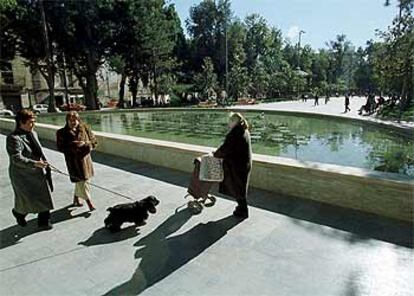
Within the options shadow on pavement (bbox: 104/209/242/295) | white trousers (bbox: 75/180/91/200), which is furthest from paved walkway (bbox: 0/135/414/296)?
white trousers (bbox: 75/180/91/200)

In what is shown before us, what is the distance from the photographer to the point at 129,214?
4.43 meters

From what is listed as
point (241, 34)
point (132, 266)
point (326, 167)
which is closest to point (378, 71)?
point (326, 167)

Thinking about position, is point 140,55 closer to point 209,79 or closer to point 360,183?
point 209,79

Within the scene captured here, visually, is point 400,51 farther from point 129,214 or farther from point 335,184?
point 129,214

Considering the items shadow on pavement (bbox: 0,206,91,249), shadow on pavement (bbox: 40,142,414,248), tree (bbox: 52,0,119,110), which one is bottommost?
shadow on pavement (bbox: 0,206,91,249)

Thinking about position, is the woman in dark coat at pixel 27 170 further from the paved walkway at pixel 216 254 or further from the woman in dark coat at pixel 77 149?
the woman in dark coat at pixel 77 149

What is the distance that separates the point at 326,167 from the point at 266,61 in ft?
182

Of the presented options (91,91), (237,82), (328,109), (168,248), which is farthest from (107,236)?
(237,82)

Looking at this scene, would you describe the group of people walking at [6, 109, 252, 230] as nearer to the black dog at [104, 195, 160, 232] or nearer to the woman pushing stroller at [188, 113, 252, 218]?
the woman pushing stroller at [188, 113, 252, 218]

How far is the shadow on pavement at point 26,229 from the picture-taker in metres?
4.32

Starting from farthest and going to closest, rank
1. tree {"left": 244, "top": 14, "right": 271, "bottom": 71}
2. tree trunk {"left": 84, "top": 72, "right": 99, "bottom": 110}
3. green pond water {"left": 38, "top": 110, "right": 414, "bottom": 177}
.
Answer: tree {"left": 244, "top": 14, "right": 271, "bottom": 71} < tree trunk {"left": 84, "top": 72, "right": 99, "bottom": 110} < green pond water {"left": 38, "top": 110, "right": 414, "bottom": 177}

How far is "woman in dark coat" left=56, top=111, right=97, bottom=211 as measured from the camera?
508cm

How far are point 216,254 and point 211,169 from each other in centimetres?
121

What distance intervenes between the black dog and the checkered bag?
2.45 ft
